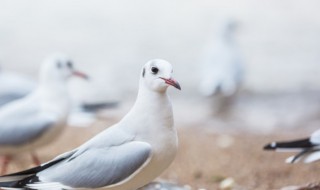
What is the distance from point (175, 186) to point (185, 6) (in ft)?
14.1

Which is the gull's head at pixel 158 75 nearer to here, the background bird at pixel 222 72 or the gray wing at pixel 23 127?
the gray wing at pixel 23 127

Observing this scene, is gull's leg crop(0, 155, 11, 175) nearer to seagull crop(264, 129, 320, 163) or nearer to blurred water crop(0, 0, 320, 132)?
seagull crop(264, 129, 320, 163)

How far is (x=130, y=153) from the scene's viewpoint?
1.89m

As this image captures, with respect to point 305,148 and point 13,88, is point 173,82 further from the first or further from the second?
point 13,88

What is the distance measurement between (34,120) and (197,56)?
10.2ft

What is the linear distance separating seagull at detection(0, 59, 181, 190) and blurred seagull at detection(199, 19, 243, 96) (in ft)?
8.21

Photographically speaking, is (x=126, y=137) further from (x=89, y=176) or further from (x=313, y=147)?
(x=313, y=147)

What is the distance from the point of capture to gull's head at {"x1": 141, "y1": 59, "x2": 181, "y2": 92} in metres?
1.88

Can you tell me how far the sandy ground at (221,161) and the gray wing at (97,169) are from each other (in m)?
0.86

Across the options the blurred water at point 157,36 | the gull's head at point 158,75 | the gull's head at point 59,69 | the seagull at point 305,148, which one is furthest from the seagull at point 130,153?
the blurred water at point 157,36

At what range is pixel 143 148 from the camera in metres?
1.88

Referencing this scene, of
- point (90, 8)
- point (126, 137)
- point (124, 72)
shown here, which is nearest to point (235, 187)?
point (126, 137)

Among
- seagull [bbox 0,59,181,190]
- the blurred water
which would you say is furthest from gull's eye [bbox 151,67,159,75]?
the blurred water

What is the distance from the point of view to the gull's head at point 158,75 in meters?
1.88
